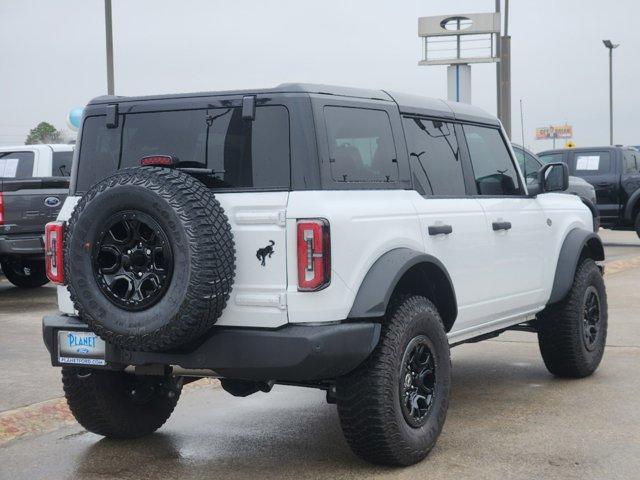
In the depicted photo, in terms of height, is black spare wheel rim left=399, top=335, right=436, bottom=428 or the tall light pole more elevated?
the tall light pole

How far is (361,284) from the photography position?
496 cm

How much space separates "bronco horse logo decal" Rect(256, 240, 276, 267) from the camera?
4.81m

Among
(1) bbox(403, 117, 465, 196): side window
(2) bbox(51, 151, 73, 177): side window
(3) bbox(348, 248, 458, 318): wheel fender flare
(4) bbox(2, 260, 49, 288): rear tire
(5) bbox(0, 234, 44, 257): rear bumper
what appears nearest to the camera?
(3) bbox(348, 248, 458, 318): wheel fender flare

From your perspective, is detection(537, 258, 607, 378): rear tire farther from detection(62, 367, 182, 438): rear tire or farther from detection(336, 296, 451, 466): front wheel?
detection(62, 367, 182, 438): rear tire

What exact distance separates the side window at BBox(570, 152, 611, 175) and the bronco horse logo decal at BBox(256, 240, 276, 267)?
16656mm

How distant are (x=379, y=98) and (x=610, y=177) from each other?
15.7m

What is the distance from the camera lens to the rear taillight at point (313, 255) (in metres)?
4.73

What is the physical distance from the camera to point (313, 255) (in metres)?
4.75

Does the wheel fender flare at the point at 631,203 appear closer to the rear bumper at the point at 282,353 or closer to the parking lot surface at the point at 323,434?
the parking lot surface at the point at 323,434

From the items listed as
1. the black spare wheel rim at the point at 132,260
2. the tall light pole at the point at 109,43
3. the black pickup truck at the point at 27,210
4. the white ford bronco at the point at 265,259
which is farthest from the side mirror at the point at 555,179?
the tall light pole at the point at 109,43

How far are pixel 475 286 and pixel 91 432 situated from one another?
2.33 metres

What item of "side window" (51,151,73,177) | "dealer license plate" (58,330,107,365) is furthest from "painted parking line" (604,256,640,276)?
"dealer license plate" (58,330,107,365)

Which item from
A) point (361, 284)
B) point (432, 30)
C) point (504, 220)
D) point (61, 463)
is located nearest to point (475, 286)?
point (504, 220)

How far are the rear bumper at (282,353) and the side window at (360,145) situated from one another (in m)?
0.74
